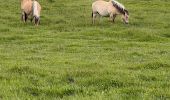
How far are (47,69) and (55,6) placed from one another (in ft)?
86.6

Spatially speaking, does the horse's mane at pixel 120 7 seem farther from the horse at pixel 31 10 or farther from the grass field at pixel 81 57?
the horse at pixel 31 10

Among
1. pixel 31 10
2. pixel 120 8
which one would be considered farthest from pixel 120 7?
pixel 31 10

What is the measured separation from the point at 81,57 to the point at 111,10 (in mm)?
14452

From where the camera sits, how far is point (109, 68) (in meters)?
13.0

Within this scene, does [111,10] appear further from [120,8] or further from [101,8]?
[101,8]

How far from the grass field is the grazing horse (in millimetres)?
602

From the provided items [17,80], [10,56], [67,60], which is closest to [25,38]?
[10,56]

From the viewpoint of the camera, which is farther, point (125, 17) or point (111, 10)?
point (111, 10)

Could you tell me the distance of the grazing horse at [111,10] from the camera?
97.8 ft

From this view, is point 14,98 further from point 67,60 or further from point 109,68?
Answer: point 67,60

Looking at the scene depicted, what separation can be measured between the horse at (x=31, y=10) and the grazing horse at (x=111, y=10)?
441cm

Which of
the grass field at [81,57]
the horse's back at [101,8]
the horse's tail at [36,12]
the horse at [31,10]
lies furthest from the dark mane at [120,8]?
the horse's tail at [36,12]

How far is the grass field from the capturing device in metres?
9.82

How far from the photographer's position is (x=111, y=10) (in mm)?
30266
